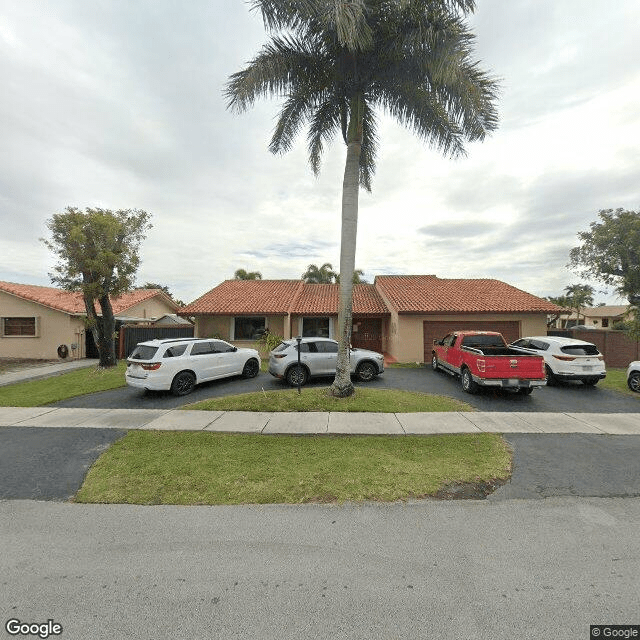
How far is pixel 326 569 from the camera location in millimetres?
2910

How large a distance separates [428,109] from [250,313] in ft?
39.7

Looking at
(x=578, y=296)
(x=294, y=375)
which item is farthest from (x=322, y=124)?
(x=578, y=296)

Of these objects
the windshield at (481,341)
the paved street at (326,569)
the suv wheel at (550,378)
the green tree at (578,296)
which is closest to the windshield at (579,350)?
the suv wheel at (550,378)

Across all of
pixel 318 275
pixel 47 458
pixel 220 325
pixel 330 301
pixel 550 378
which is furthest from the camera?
pixel 318 275

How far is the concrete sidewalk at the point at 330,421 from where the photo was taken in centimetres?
673

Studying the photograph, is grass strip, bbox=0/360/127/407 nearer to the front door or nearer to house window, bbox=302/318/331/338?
house window, bbox=302/318/331/338

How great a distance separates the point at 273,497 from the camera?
4148 mm

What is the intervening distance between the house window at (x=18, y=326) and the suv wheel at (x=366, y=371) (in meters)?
18.6

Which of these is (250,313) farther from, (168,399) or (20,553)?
(20,553)

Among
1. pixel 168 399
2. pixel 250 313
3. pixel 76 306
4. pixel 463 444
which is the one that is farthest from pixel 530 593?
pixel 76 306

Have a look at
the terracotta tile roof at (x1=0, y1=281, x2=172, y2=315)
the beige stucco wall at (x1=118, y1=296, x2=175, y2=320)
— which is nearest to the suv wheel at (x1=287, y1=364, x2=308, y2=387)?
the terracotta tile roof at (x1=0, y1=281, x2=172, y2=315)

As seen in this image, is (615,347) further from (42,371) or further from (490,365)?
(42,371)

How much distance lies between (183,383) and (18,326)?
50.5 feet

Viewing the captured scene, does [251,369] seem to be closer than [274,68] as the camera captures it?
No
